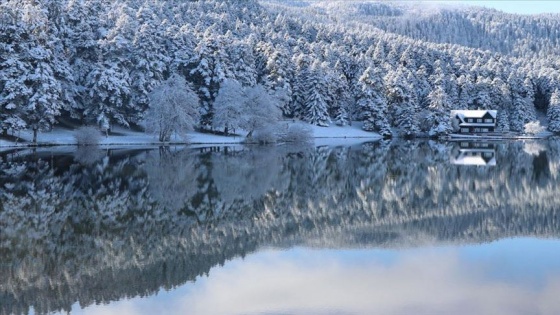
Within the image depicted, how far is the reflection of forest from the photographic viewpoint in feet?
42.2

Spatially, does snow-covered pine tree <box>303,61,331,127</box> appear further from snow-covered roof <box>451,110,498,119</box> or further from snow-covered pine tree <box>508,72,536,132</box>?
snow-covered pine tree <box>508,72,536,132</box>

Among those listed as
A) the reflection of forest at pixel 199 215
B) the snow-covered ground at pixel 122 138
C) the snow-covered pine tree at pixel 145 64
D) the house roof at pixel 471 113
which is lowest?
the reflection of forest at pixel 199 215

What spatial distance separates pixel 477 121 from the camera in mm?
97812

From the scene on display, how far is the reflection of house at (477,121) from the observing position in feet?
320

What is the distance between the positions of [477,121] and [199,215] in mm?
86093

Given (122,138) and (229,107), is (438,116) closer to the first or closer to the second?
(229,107)

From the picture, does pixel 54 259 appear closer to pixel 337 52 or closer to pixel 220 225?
pixel 220 225

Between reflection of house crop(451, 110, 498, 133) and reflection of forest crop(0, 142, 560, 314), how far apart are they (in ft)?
209

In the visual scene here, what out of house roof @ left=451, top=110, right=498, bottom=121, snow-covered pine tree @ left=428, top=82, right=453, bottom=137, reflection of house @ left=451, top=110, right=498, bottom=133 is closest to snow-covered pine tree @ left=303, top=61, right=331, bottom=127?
snow-covered pine tree @ left=428, top=82, right=453, bottom=137

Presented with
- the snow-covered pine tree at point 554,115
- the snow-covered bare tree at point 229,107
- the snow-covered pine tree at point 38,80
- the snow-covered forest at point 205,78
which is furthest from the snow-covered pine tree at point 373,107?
the snow-covered pine tree at point 38,80

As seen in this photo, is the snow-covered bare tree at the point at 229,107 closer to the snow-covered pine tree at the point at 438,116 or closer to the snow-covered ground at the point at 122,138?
the snow-covered ground at the point at 122,138

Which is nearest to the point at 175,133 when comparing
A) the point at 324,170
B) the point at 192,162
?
the point at 192,162

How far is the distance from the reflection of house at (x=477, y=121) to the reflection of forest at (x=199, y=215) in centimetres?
6384

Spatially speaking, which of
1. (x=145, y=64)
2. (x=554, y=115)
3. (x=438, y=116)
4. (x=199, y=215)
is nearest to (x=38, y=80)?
(x=145, y=64)
